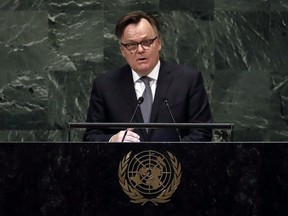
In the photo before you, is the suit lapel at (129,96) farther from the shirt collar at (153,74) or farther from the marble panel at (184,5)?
the marble panel at (184,5)

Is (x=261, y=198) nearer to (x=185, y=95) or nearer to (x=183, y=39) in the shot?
(x=185, y=95)

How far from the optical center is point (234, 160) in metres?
3.38

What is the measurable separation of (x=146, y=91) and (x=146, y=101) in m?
0.07

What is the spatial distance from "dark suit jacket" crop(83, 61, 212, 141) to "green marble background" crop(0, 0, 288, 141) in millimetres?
1151

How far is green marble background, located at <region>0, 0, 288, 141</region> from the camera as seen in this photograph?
5703mm

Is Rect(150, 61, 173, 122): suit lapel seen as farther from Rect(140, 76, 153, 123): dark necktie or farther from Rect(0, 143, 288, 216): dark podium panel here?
Rect(0, 143, 288, 216): dark podium panel

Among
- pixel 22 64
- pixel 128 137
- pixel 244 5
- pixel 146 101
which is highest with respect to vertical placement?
pixel 128 137

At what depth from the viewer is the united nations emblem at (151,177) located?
3.38m

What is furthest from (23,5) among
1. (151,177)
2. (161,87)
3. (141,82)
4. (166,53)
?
(151,177)

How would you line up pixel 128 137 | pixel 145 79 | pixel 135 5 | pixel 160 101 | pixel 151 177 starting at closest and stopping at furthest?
pixel 151 177, pixel 128 137, pixel 160 101, pixel 145 79, pixel 135 5

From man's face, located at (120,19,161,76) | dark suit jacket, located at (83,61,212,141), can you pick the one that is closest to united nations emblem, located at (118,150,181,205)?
dark suit jacket, located at (83,61,212,141)

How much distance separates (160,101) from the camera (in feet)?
14.3

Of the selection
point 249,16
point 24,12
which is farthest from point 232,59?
point 24,12

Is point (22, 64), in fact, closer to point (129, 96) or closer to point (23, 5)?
point (23, 5)
